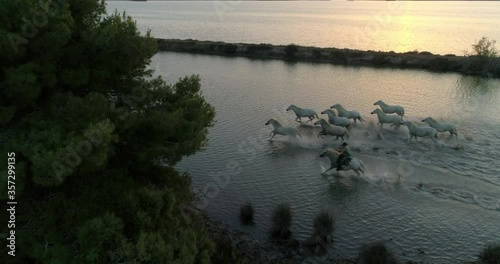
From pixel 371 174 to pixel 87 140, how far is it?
1119 cm

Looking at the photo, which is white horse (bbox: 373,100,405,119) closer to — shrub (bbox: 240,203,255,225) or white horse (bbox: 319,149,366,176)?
white horse (bbox: 319,149,366,176)

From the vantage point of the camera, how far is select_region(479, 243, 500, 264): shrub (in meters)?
10.1

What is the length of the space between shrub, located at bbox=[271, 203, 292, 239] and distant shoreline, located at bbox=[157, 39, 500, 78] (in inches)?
1070

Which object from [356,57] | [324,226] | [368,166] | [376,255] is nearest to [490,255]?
[376,255]

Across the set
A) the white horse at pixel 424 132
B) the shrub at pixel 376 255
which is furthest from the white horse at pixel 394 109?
the shrub at pixel 376 255

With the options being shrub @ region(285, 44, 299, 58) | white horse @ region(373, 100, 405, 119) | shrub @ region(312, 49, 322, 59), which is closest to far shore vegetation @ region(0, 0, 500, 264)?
white horse @ region(373, 100, 405, 119)

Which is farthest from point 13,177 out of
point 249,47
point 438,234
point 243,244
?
point 249,47

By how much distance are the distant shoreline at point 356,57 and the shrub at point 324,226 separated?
27044mm

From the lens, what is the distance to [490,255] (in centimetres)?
1022

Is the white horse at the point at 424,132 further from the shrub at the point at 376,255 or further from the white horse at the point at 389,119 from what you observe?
the shrub at the point at 376,255

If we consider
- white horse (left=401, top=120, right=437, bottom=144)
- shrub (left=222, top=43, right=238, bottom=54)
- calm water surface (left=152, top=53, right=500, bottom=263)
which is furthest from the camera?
shrub (left=222, top=43, right=238, bottom=54)

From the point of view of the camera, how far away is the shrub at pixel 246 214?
41.0ft

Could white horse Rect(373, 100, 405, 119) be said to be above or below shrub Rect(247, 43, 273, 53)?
below

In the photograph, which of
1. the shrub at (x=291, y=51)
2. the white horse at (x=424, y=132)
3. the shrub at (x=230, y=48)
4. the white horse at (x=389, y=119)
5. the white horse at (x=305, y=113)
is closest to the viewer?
the white horse at (x=424, y=132)
